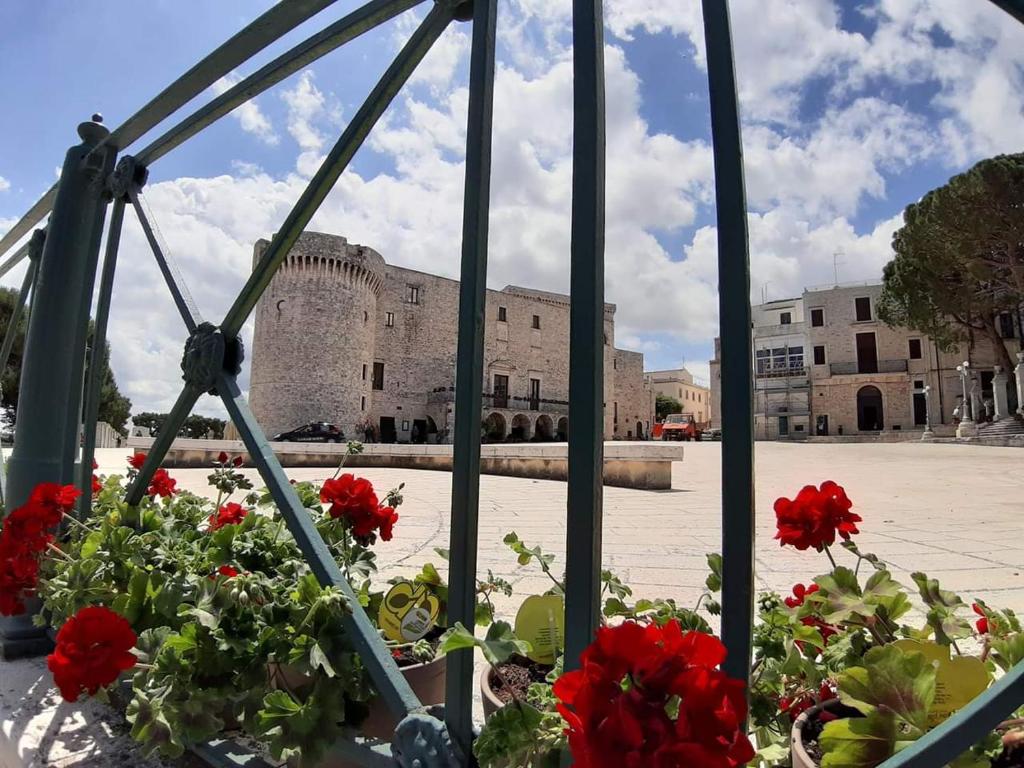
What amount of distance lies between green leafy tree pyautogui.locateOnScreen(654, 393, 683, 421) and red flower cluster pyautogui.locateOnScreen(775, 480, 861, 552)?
50378 millimetres

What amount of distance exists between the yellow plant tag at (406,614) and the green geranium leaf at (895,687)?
606 mm

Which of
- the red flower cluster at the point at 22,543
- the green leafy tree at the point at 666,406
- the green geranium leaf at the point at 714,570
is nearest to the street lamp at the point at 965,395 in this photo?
the green geranium leaf at the point at 714,570

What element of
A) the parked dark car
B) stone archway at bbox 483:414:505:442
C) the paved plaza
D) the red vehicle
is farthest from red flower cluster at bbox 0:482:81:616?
the red vehicle

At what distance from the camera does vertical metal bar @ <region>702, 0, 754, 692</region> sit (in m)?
0.43

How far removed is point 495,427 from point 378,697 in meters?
26.5

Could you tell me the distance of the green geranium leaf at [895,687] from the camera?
43cm

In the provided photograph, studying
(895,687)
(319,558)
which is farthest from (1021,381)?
(319,558)

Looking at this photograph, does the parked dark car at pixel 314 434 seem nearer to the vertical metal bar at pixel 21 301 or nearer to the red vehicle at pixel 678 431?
the red vehicle at pixel 678 431

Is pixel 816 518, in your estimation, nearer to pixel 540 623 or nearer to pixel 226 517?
pixel 540 623

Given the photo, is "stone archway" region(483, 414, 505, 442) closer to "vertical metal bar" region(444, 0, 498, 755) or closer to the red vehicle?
the red vehicle

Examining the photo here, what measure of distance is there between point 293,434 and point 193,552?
1997 cm

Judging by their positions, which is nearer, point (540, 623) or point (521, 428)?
point (540, 623)

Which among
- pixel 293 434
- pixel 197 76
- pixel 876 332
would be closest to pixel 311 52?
pixel 197 76

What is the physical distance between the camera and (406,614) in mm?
890
